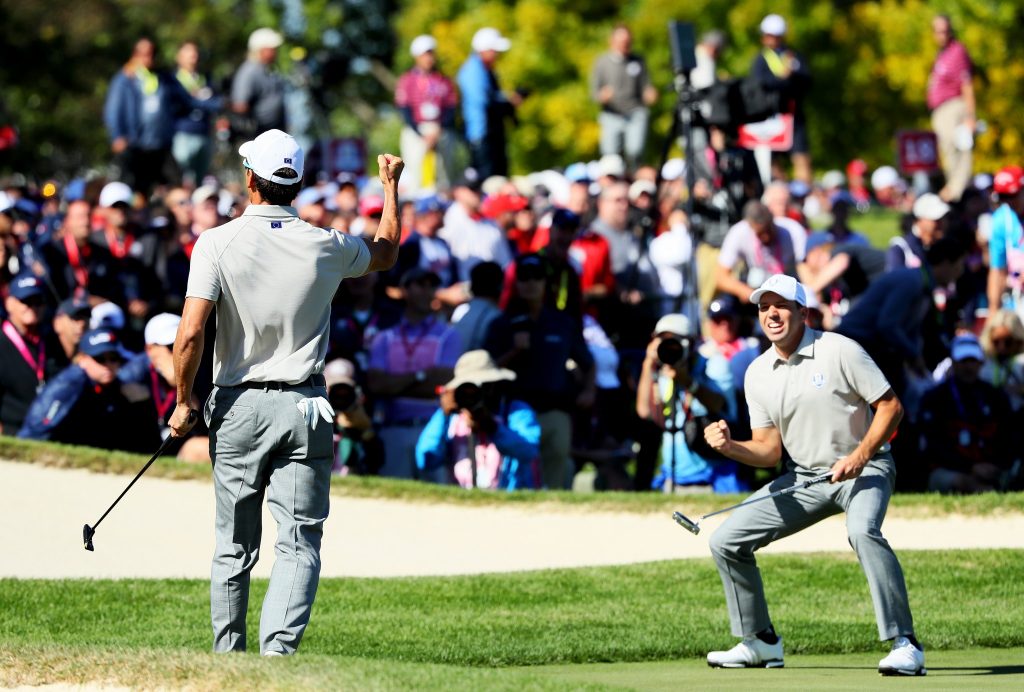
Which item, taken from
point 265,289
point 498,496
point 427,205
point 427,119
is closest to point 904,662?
point 265,289

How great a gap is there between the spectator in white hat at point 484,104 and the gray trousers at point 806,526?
11.9 meters

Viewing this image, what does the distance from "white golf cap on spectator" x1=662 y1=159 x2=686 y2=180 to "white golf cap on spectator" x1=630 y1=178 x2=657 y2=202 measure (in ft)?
1.81

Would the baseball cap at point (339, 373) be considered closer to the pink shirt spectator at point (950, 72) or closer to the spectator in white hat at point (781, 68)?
the spectator in white hat at point (781, 68)

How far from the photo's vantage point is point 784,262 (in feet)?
52.2

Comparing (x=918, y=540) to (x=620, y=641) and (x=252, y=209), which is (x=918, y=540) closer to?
(x=620, y=641)

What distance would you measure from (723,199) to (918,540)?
6433mm

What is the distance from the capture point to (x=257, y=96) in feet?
68.7

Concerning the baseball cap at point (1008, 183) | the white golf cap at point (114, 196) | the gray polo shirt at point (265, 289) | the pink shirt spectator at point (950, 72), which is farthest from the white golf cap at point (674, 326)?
the pink shirt spectator at point (950, 72)

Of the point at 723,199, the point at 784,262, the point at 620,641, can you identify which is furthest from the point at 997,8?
the point at 620,641

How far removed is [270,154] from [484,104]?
1298 centimetres

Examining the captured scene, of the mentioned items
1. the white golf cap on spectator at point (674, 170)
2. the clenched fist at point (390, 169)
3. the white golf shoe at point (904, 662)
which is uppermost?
the white golf cap on spectator at point (674, 170)

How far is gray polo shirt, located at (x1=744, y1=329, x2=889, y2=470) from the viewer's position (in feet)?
28.2

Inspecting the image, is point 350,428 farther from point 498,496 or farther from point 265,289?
point 265,289

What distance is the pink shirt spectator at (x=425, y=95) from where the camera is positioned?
21625 millimetres
